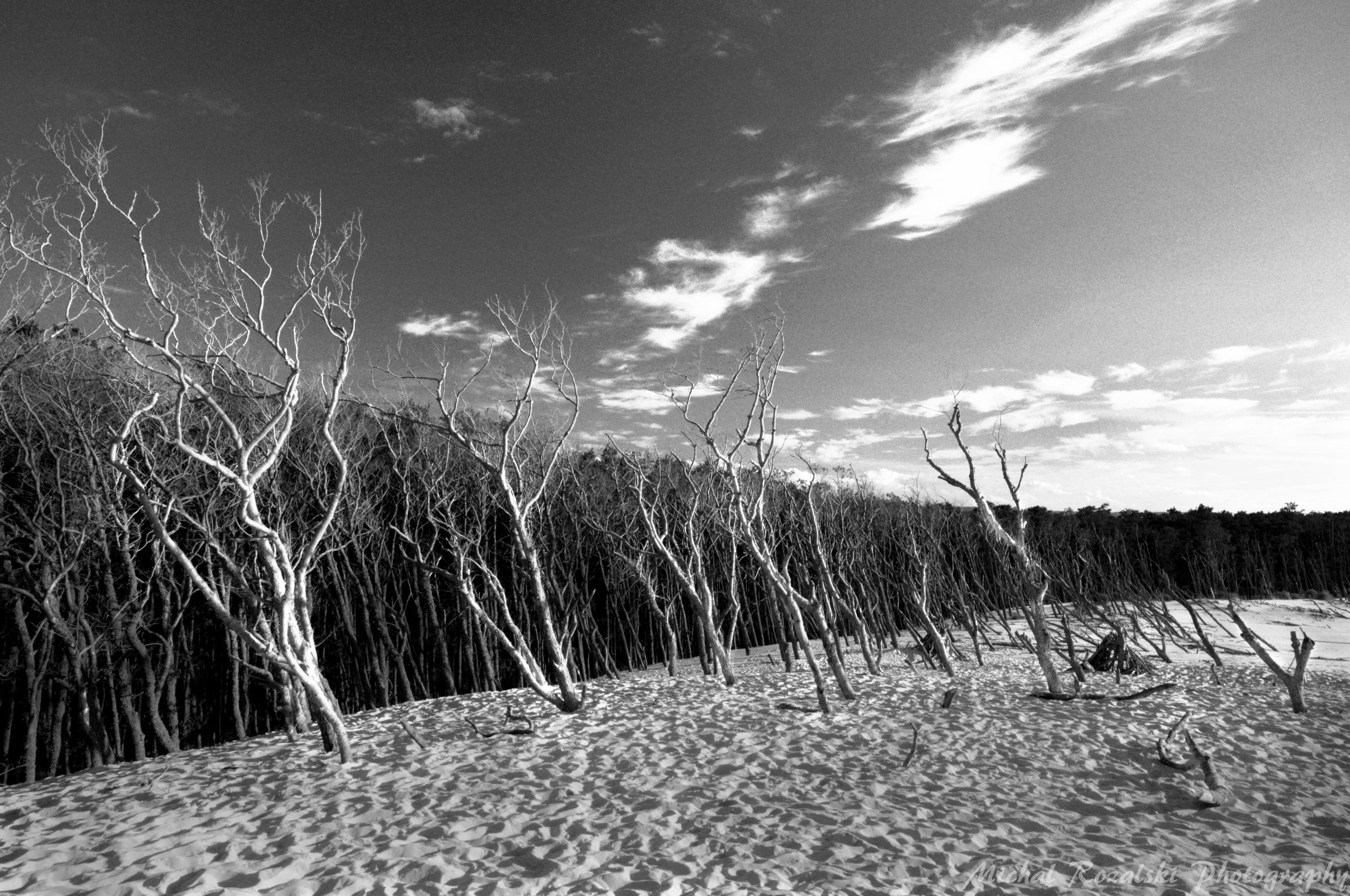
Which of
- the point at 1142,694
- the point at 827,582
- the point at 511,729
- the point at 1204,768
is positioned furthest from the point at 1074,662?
the point at 511,729

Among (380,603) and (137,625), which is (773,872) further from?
(380,603)

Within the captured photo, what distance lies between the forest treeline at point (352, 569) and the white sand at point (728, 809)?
2.12 meters

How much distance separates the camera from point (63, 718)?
37.2 feet

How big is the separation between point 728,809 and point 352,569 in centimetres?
1180

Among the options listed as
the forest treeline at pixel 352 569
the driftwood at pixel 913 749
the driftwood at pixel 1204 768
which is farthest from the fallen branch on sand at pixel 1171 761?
the forest treeline at pixel 352 569

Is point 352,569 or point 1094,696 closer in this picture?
point 1094,696

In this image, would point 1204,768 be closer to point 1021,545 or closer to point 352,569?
point 1021,545

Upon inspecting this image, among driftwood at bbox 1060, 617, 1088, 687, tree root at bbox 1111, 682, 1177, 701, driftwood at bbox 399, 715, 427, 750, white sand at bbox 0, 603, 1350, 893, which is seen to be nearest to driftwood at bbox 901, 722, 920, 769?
white sand at bbox 0, 603, 1350, 893

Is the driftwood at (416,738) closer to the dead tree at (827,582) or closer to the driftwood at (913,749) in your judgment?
the driftwood at (913,749)

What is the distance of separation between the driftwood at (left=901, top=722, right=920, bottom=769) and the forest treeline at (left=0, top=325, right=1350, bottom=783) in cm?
264

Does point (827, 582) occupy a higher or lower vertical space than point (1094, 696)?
higher

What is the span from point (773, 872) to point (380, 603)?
1285 cm

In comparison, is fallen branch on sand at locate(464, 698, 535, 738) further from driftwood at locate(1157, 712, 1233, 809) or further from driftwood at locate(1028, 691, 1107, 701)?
driftwood at locate(1028, 691, 1107, 701)

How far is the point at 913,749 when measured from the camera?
7277 millimetres
